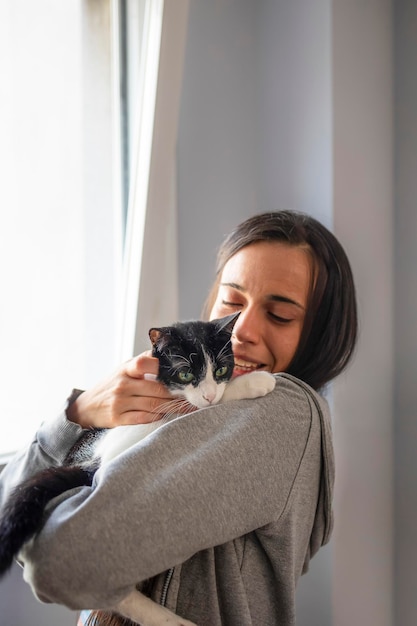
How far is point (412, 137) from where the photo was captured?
1.57m

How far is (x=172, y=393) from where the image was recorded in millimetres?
1008

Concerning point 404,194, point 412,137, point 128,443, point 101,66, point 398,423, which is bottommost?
point 398,423

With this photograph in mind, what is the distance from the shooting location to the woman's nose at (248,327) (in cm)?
111

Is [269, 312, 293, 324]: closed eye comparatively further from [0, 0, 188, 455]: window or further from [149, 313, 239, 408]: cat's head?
[0, 0, 188, 455]: window

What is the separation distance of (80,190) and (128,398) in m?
0.76

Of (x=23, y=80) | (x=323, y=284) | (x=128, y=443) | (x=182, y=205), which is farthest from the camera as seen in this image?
(x=182, y=205)

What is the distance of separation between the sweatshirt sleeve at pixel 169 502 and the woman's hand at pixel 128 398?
172 mm

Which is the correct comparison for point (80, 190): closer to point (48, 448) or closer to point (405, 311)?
point (48, 448)

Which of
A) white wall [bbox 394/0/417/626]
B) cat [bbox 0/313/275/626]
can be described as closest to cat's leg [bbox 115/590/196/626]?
cat [bbox 0/313/275/626]

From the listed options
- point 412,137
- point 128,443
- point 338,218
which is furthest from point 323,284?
point 412,137

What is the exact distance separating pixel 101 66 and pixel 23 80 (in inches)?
10.8

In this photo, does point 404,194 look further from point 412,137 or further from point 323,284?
point 323,284

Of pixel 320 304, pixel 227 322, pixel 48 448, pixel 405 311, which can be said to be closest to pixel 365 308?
pixel 405 311

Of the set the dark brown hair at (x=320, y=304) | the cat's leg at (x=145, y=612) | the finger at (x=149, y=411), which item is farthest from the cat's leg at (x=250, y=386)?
the cat's leg at (x=145, y=612)
